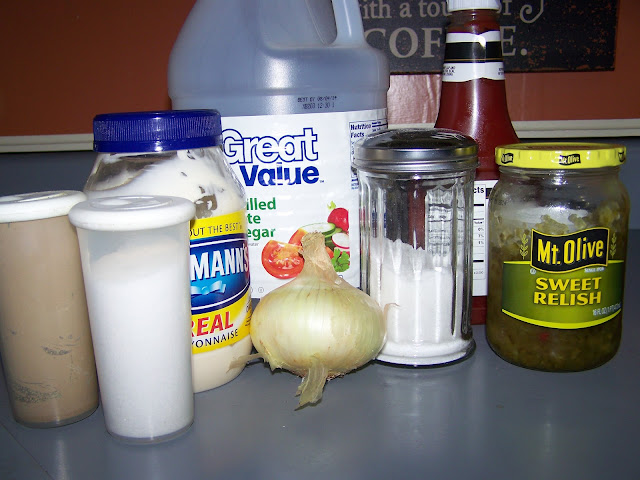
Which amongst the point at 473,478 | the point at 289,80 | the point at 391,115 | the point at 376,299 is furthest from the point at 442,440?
the point at 391,115

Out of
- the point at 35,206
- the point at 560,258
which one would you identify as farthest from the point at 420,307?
the point at 35,206

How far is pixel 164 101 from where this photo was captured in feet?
3.64

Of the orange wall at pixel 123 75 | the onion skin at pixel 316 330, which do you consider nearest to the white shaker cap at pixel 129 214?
the onion skin at pixel 316 330

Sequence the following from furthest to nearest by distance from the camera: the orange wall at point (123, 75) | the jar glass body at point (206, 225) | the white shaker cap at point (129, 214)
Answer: the orange wall at point (123, 75), the jar glass body at point (206, 225), the white shaker cap at point (129, 214)

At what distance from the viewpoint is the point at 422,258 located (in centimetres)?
66

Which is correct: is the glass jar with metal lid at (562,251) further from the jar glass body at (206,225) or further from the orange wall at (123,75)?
the orange wall at (123,75)

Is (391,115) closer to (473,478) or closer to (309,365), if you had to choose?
(309,365)

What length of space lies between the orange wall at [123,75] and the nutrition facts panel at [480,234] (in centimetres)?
46

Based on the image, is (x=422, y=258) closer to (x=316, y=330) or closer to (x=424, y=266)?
(x=424, y=266)

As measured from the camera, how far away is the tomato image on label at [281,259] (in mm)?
704

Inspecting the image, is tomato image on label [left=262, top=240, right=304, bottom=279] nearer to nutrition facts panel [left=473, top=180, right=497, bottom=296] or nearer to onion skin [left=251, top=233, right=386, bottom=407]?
onion skin [left=251, top=233, right=386, bottom=407]

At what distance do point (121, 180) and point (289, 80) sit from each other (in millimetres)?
229

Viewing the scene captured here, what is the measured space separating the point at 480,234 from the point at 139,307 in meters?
0.41

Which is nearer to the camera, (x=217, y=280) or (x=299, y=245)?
(x=217, y=280)
